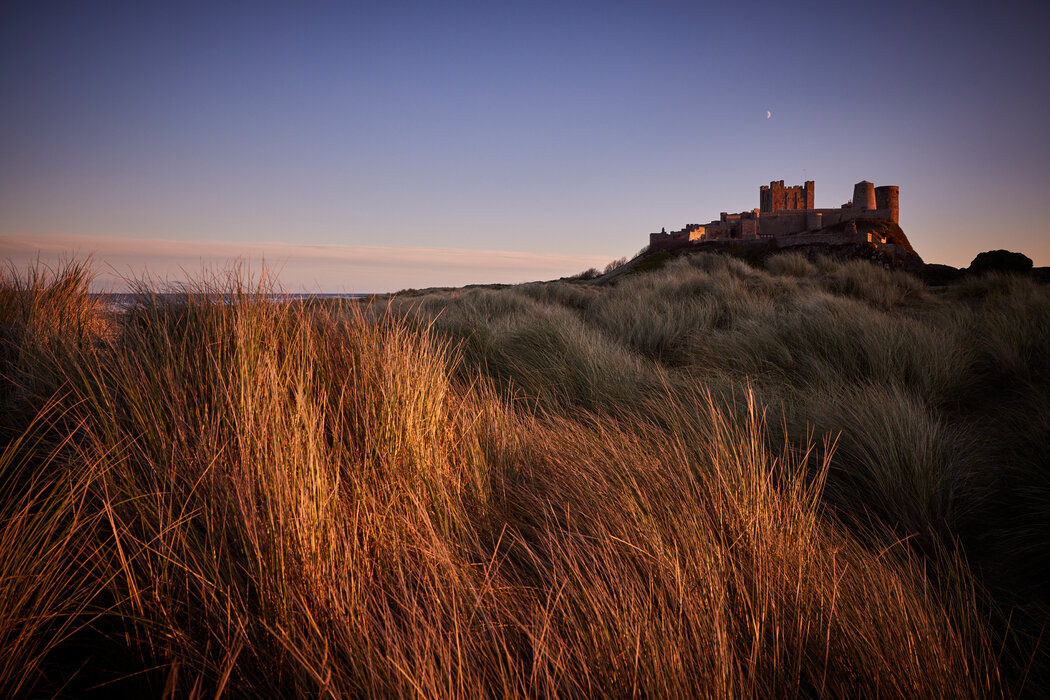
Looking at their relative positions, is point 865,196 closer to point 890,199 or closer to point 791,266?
point 890,199

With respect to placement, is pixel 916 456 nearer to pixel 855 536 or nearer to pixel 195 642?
pixel 855 536

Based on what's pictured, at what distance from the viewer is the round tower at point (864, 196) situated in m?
30.2

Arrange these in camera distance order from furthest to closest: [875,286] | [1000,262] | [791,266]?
[791,266], [1000,262], [875,286]

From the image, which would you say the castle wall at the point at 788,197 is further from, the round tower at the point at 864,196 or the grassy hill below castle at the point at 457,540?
the grassy hill below castle at the point at 457,540

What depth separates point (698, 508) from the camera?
1.32m

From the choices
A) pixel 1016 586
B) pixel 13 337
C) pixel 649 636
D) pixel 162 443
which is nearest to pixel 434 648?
pixel 649 636

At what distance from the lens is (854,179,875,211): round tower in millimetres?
30156

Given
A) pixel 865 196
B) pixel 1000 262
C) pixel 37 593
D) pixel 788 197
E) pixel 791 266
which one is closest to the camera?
pixel 37 593

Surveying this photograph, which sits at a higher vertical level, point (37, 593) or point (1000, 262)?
point (1000, 262)

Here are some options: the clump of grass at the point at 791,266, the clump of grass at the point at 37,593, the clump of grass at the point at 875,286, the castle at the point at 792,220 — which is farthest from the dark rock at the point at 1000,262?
the clump of grass at the point at 37,593

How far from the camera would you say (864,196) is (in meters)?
30.4

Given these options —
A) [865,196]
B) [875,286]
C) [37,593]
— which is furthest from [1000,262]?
[865,196]

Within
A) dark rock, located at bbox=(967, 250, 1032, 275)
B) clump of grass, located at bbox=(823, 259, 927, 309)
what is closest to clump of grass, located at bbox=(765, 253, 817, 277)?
clump of grass, located at bbox=(823, 259, 927, 309)

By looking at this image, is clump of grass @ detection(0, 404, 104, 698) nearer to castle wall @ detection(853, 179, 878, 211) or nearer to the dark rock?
the dark rock
